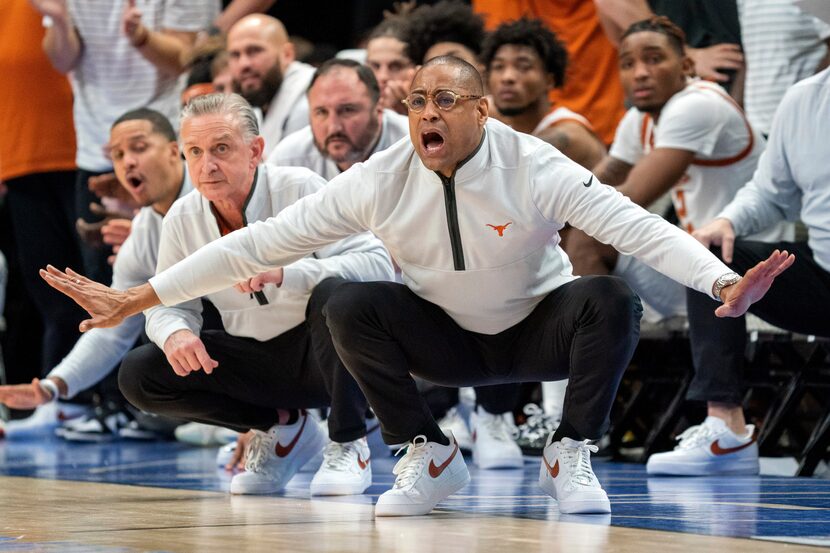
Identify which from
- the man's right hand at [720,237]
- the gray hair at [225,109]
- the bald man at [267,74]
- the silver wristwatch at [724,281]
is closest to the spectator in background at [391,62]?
the bald man at [267,74]

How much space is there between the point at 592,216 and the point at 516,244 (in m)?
0.25

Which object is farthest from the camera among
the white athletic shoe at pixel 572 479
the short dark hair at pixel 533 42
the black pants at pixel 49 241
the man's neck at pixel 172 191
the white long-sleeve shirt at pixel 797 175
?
the black pants at pixel 49 241

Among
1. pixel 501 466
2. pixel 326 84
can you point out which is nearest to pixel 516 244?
pixel 501 466

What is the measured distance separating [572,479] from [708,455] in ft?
4.05

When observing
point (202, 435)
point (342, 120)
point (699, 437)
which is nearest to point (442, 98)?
point (699, 437)

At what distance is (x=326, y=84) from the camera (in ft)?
16.9

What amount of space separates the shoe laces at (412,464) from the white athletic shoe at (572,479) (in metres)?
0.32

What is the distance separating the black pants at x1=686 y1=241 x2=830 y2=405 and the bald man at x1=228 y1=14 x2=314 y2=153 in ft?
7.72

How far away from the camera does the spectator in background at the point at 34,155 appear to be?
6.62 meters

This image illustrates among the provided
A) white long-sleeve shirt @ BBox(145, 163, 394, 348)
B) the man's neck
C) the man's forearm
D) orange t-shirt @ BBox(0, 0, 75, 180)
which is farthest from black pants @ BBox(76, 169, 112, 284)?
white long-sleeve shirt @ BBox(145, 163, 394, 348)

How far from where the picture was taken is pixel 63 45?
6.45 meters

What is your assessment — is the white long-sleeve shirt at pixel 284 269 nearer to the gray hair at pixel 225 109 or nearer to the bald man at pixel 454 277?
the gray hair at pixel 225 109

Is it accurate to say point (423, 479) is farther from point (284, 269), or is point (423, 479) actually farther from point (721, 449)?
point (721, 449)

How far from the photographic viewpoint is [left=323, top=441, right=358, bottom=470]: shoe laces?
390 centimetres
